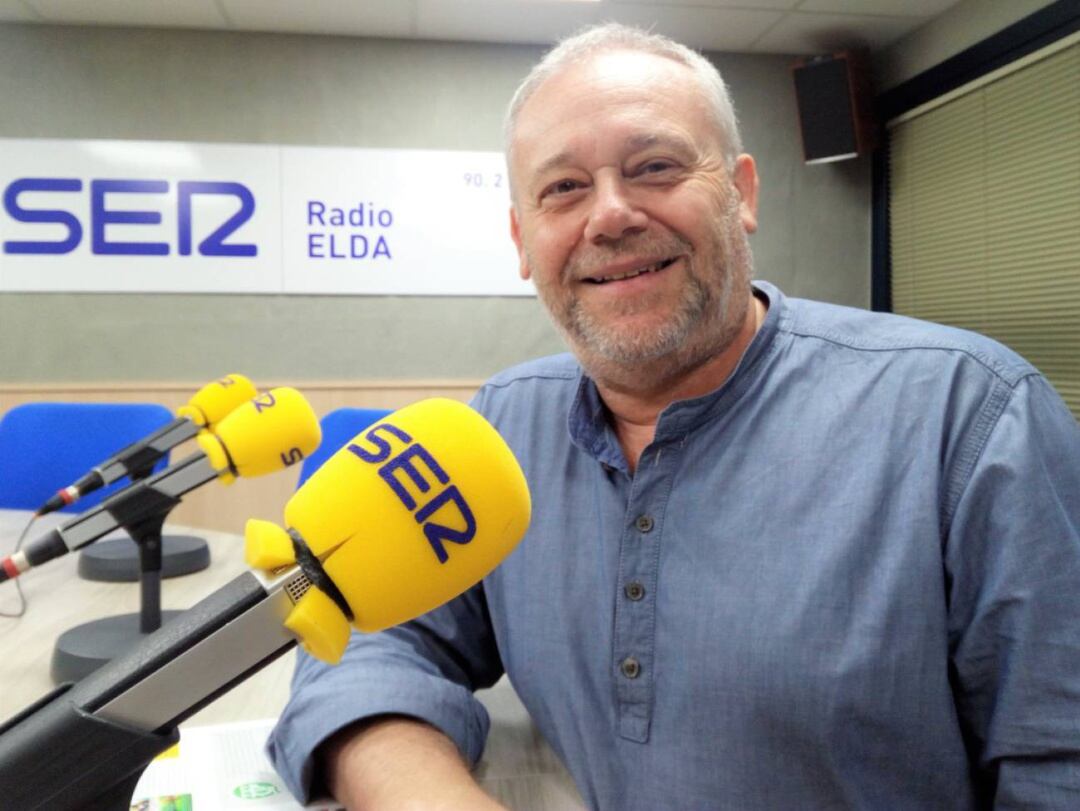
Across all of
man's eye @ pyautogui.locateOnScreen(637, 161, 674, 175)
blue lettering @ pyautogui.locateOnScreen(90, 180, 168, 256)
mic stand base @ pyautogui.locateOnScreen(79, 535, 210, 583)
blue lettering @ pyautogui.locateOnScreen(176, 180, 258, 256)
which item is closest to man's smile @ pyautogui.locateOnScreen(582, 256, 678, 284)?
man's eye @ pyautogui.locateOnScreen(637, 161, 674, 175)

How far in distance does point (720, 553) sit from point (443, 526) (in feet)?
1.51

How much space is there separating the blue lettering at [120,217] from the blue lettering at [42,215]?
3.1 inches

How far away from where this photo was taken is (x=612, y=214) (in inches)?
43.1

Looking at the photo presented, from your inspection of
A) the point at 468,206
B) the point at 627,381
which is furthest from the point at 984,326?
the point at 627,381

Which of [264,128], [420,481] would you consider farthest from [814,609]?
[264,128]

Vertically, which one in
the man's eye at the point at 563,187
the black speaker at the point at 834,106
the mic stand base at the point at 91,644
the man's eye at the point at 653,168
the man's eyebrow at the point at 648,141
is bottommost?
the mic stand base at the point at 91,644

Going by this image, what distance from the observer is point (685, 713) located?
2.99ft

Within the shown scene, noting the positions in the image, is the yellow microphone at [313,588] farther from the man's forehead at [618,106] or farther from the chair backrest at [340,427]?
the chair backrest at [340,427]

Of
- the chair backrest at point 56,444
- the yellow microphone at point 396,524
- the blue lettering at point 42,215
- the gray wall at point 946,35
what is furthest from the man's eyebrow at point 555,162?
the blue lettering at point 42,215

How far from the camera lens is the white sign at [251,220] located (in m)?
4.03

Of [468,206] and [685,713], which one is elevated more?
[468,206]

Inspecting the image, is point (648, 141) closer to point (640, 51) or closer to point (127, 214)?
point (640, 51)

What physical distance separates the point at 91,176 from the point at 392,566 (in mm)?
4241

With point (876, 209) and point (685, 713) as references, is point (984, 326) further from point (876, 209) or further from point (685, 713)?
point (685, 713)
